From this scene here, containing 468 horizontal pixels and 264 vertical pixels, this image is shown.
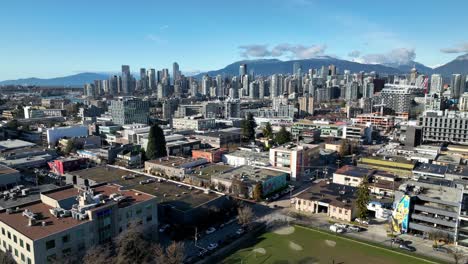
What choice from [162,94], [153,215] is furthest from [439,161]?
[162,94]

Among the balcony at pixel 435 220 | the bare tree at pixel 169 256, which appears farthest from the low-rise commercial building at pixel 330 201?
the bare tree at pixel 169 256

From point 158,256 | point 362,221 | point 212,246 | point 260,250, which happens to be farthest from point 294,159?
point 158,256

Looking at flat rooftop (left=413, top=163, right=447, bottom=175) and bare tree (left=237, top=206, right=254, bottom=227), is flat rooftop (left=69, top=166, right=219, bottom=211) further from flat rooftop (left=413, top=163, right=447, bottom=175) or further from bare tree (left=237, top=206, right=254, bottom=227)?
flat rooftop (left=413, top=163, right=447, bottom=175)

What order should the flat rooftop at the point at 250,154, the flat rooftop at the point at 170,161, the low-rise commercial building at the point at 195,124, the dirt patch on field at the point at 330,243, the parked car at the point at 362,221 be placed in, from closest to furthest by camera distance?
1. the dirt patch on field at the point at 330,243
2. the parked car at the point at 362,221
3. the flat rooftop at the point at 170,161
4. the flat rooftop at the point at 250,154
5. the low-rise commercial building at the point at 195,124

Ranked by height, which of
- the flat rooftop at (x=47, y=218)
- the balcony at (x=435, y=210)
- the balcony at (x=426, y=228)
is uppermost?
the flat rooftop at (x=47, y=218)

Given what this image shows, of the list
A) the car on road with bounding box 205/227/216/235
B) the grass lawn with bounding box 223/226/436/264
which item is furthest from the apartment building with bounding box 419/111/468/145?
the car on road with bounding box 205/227/216/235

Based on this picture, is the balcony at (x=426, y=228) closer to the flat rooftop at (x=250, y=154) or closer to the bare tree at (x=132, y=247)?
the bare tree at (x=132, y=247)

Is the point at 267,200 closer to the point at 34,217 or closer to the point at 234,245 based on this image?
the point at 234,245

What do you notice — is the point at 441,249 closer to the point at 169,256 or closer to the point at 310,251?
the point at 310,251
